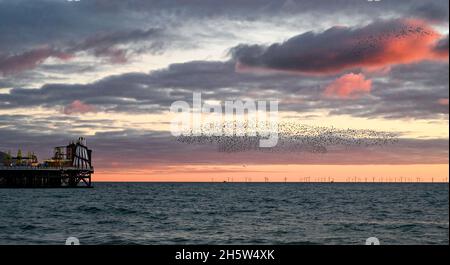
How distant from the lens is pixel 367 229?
54344mm

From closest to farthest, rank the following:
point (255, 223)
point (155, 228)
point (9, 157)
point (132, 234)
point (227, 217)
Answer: point (132, 234) < point (155, 228) < point (255, 223) < point (227, 217) < point (9, 157)

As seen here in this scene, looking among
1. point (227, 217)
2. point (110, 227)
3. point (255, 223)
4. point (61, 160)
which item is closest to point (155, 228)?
point (110, 227)

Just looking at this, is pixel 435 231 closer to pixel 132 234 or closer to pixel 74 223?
pixel 132 234

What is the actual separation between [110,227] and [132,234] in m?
6.96

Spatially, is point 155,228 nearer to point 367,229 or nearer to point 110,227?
point 110,227

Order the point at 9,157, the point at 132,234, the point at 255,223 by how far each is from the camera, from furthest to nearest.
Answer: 1. the point at 9,157
2. the point at 255,223
3. the point at 132,234
